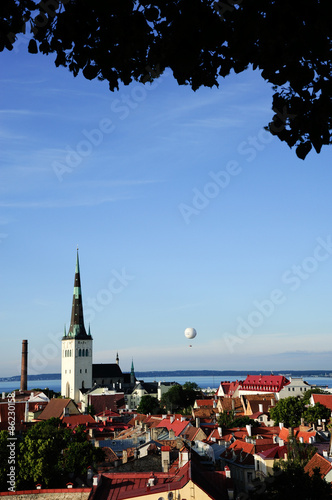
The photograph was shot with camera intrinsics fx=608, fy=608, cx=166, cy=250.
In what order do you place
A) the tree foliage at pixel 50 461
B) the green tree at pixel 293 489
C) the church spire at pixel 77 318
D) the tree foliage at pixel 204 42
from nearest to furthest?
the tree foliage at pixel 204 42 < the green tree at pixel 293 489 < the tree foliage at pixel 50 461 < the church spire at pixel 77 318

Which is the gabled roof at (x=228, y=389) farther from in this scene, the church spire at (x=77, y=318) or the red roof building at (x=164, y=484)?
the red roof building at (x=164, y=484)

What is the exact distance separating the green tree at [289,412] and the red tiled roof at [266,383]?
44.7 m

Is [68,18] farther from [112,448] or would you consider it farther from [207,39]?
[112,448]

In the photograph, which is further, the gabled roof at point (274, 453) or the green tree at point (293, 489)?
the gabled roof at point (274, 453)

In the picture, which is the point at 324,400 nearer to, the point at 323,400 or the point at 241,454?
the point at 323,400

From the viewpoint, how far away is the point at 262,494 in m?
22.4

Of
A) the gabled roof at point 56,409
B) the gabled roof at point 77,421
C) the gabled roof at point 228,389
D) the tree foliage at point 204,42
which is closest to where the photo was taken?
the tree foliage at point 204,42

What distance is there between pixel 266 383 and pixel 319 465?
8684 cm

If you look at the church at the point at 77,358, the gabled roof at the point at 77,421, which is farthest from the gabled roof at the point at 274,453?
the church at the point at 77,358

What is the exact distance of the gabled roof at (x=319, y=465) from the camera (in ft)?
99.6

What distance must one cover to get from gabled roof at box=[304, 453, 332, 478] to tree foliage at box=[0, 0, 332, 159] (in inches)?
1095

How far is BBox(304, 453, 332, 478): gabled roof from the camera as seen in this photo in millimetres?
30367

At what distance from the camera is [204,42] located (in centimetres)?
585

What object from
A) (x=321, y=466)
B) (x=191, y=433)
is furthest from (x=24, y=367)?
(x=321, y=466)
